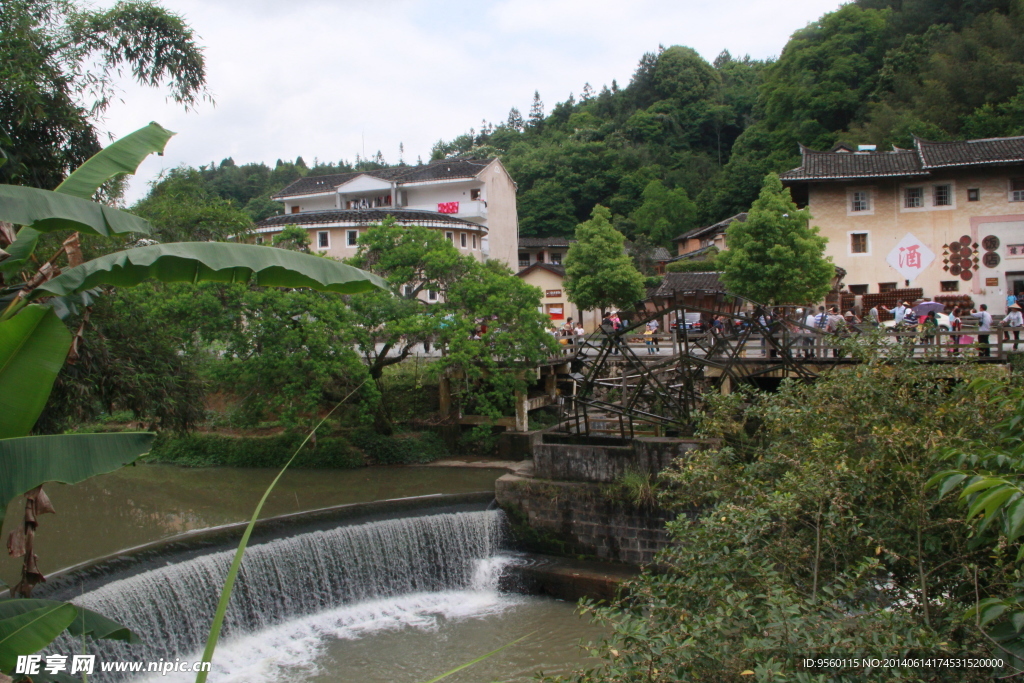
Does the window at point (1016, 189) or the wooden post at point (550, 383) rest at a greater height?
the window at point (1016, 189)

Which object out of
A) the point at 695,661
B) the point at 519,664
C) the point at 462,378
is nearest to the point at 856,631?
the point at 695,661

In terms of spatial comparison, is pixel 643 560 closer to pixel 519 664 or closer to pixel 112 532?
pixel 519 664

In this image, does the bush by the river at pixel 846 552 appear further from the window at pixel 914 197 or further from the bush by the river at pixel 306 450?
the window at pixel 914 197

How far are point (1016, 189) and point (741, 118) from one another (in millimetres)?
37065

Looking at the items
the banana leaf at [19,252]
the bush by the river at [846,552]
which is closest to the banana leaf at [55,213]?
the banana leaf at [19,252]

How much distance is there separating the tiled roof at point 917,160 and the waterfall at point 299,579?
19727mm

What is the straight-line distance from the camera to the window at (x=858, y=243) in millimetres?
27188

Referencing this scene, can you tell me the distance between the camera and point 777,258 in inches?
927

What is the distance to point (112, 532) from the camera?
15398 millimetres

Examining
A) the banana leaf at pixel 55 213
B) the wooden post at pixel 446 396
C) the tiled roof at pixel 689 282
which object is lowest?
the wooden post at pixel 446 396

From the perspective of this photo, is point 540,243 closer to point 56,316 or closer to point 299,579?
point 299,579

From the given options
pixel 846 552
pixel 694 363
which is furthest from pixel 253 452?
pixel 846 552

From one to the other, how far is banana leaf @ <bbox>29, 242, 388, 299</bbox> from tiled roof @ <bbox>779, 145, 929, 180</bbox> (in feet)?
85.5

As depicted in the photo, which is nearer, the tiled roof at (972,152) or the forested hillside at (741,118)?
the tiled roof at (972,152)
